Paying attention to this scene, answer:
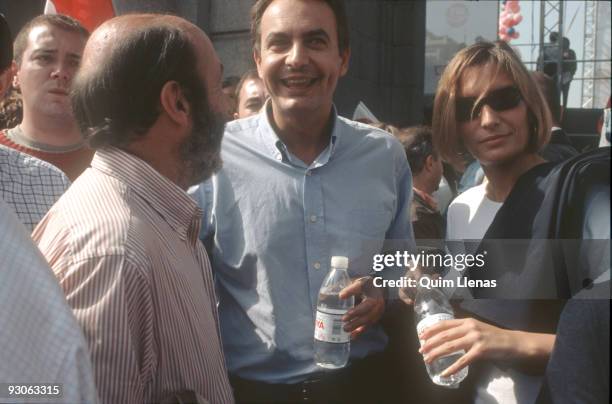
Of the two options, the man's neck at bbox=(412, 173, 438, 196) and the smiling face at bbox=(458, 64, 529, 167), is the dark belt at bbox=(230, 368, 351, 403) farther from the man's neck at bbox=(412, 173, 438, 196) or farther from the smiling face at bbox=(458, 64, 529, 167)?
the man's neck at bbox=(412, 173, 438, 196)

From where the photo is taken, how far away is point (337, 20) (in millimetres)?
1834

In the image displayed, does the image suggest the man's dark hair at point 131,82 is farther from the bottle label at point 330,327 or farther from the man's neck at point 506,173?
the man's neck at point 506,173

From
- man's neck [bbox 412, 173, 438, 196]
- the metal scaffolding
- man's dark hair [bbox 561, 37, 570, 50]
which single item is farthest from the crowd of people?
man's neck [bbox 412, 173, 438, 196]

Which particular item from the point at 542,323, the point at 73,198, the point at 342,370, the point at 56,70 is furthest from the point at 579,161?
the point at 56,70

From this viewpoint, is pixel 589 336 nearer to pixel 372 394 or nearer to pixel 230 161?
pixel 372 394

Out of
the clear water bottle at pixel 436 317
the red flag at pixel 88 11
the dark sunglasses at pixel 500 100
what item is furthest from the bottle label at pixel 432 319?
the red flag at pixel 88 11

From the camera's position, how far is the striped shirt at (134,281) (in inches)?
38.9

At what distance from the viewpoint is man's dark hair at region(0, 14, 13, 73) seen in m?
1.15

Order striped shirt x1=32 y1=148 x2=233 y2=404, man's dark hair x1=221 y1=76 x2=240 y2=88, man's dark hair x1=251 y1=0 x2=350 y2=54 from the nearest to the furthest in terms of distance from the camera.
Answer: striped shirt x1=32 y1=148 x2=233 y2=404 → man's dark hair x1=251 y1=0 x2=350 y2=54 → man's dark hair x1=221 y1=76 x2=240 y2=88

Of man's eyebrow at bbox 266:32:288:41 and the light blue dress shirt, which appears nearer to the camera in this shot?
the light blue dress shirt

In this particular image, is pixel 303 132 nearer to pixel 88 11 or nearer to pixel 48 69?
pixel 48 69

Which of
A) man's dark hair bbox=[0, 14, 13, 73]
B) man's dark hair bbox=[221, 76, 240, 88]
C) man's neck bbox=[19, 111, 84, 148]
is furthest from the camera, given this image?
man's dark hair bbox=[221, 76, 240, 88]

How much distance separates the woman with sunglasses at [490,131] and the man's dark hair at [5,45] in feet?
3.48

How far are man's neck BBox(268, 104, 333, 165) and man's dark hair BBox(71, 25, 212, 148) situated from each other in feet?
1.79
